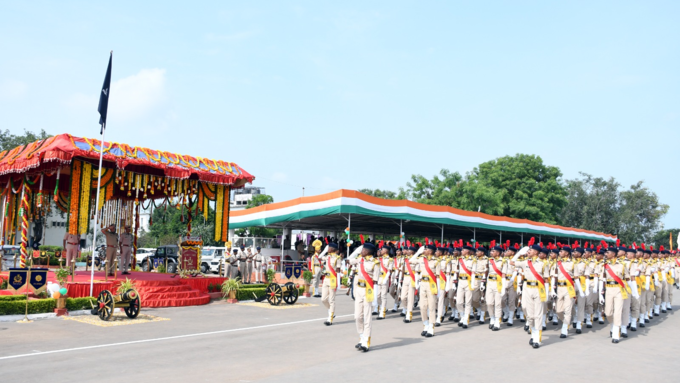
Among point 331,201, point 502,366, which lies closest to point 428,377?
point 502,366

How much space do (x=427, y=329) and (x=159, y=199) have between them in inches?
554

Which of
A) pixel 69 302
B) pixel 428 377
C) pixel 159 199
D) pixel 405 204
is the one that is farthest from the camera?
pixel 405 204

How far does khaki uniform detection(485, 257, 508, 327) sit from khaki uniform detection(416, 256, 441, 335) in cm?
117

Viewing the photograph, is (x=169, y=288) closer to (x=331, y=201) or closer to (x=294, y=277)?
(x=294, y=277)

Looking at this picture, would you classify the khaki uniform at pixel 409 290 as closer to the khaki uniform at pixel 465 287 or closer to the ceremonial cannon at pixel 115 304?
the khaki uniform at pixel 465 287

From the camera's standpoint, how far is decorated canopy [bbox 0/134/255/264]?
14680mm

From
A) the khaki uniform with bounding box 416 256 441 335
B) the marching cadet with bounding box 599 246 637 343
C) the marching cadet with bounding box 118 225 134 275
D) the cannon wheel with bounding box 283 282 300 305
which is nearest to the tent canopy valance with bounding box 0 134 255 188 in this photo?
the marching cadet with bounding box 118 225 134 275

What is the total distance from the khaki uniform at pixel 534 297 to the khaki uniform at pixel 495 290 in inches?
43.0

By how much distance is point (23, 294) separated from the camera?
13.1 meters

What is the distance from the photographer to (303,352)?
8.52 meters

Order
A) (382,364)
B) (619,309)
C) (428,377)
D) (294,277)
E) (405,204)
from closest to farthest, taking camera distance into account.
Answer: (428,377)
(382,364)
(619,309)
(294,277)
(405,204)

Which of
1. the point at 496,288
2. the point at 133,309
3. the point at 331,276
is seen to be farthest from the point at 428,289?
the point at 133,309

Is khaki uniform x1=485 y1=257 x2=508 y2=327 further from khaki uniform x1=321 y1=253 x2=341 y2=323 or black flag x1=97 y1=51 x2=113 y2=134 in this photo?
black flag x1=97 y1=51 x2=113 y2=134

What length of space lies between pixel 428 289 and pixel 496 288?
1.69 metres
